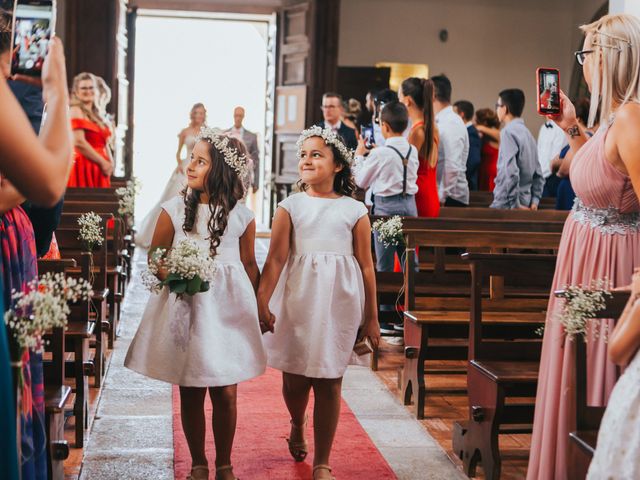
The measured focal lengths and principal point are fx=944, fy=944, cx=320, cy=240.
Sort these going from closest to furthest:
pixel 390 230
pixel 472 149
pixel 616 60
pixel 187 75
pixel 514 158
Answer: pixel 616 60
pixel 390 230
pixel 514 158
pixel 472 149
pixel 187 75

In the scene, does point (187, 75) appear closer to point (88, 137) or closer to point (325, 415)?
point (88, 137)

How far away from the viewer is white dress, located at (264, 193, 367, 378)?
371 centimetres

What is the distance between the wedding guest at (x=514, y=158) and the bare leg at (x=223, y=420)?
471 centimetres

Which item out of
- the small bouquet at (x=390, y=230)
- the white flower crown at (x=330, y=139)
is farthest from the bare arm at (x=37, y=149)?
the small bouquet at (x=390, y=230)

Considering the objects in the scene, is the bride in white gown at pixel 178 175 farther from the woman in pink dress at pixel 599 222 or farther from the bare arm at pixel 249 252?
the woman in pink dress at pixel 599 222

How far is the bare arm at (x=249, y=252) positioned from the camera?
3.71 m

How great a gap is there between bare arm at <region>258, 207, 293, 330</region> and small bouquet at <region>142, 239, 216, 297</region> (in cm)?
38

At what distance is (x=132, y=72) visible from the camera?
1356cm

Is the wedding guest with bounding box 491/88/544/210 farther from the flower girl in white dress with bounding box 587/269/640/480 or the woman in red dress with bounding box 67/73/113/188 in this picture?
the flower girl in white dress with bounding box 587/269/640/480

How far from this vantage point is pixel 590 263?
3.27 m

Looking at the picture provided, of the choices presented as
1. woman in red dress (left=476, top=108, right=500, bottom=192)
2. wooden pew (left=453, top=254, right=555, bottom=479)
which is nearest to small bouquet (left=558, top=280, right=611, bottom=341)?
wooden pew (left=453, top=254, right=555, bottom=479)

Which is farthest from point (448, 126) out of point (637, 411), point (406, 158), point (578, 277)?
point (637, 411)

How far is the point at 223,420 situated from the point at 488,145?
23.5ft

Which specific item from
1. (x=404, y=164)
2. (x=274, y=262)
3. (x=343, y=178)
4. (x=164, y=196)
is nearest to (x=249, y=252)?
(x=274, y=262)
